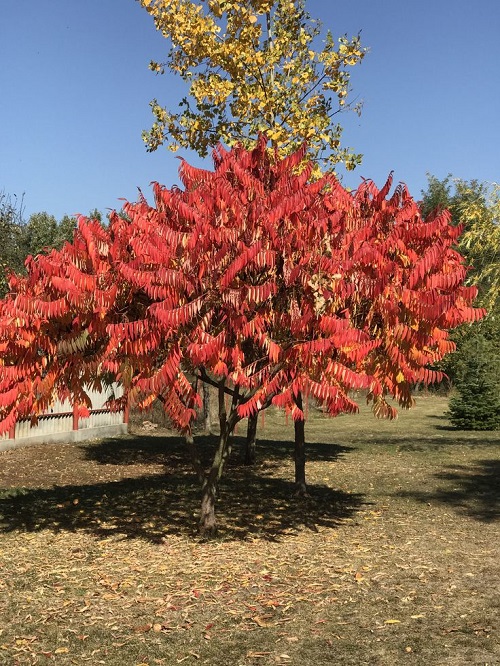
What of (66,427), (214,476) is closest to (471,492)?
(214,476)

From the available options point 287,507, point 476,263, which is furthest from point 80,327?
point 476,263

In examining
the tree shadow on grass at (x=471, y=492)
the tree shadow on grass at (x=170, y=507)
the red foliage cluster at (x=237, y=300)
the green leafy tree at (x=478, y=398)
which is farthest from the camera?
the green leafy tree at (x=478, y=398)

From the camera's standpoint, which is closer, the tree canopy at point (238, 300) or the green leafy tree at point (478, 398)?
the tree canopy at point (238, 300)

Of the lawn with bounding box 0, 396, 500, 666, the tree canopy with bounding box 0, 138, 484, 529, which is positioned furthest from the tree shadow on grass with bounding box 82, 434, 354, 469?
the tree canopy with bounding box 0, 138, 484, 529

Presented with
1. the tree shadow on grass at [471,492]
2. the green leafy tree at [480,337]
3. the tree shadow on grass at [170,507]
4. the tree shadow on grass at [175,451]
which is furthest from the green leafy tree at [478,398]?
the tree shadow on grass at [170,507]

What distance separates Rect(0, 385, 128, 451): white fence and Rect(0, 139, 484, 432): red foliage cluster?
36.7ft

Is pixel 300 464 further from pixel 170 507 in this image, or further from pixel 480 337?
pixel 480 337

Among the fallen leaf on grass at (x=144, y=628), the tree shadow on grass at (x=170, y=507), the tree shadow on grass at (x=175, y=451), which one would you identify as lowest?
the fallen leaf on grass at (x=144, y=628)

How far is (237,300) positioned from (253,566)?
4.07 meters

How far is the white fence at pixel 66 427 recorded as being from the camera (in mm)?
22016

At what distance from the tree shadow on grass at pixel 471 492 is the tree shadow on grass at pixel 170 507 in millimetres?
1868

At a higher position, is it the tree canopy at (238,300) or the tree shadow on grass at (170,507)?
the tree canopy at (238,300)

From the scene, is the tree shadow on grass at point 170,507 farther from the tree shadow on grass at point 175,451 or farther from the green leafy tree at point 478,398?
the green leafy tree at point 478,398

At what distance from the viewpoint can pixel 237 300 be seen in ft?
28.2
